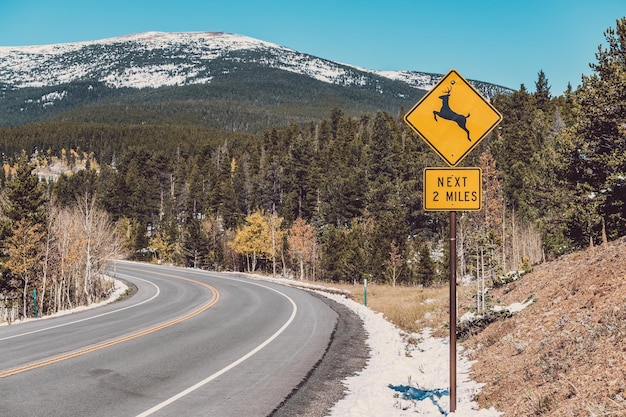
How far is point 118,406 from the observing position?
294 inches

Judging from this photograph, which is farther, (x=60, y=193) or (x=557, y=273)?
(x=60, y=193)

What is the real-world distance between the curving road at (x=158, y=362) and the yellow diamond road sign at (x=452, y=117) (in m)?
4.57

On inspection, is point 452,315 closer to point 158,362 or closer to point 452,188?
point 452,188

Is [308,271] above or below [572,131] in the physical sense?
below

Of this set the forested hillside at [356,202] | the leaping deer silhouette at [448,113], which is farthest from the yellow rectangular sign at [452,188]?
the forested hillside at [356,202]

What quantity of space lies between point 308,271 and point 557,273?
54.1m

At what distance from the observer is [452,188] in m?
6.08

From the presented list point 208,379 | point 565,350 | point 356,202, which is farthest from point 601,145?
point 356,202

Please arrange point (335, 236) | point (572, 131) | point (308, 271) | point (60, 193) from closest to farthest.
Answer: point (572, 131)
point (335, 236)
point (308, 271)
point (60, 193)

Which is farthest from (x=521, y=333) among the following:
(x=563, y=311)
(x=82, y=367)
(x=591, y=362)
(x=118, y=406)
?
(x=82, y=367)

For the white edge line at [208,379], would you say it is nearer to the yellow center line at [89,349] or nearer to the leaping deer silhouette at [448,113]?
the yellow center line at [89,349]

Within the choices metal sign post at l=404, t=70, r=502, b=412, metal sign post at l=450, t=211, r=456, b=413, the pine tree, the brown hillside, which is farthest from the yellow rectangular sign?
the pine tree

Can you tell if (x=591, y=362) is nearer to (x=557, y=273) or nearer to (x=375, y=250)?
(x=557, y=273)

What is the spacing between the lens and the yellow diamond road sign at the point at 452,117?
617 cm
